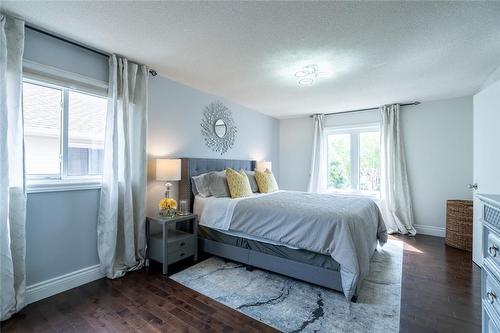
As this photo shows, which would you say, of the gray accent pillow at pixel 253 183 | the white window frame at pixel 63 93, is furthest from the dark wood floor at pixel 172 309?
the gray accent pillow at pixel 253 183

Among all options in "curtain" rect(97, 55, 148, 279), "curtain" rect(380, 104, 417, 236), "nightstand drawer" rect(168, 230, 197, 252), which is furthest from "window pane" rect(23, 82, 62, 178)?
"curtain" rect(380, 104, 417, 236)

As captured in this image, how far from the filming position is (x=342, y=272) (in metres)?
2.03

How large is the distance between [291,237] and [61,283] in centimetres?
227

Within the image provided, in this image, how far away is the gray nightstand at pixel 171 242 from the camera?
2564mm

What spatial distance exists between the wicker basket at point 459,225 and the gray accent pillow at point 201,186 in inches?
146

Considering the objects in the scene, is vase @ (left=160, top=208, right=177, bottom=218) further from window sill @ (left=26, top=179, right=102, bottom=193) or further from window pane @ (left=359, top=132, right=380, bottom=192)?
window pane @ (left=359, top=132, right=380, bottom=192)

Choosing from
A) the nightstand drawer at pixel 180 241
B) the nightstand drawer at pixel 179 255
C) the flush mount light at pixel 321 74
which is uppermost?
the flush mount light at pixel 321 74

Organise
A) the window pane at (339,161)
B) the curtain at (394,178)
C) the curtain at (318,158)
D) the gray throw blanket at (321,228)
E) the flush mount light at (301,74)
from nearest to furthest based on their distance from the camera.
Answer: the gray throw blanket at (321,228), the flush mount light at (301,74), the curtain at (394,178), the window pane at (339,161), the curtain at (318,158)

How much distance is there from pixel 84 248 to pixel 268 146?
157 inches

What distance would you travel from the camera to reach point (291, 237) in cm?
232

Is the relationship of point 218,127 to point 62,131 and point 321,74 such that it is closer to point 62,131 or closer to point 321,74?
point 321,74

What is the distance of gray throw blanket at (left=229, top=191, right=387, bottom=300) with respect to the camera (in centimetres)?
201

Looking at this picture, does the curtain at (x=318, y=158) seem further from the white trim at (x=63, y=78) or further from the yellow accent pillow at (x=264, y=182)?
the white trim at (x=63, y=78)

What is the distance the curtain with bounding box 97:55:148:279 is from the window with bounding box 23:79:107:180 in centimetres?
19
